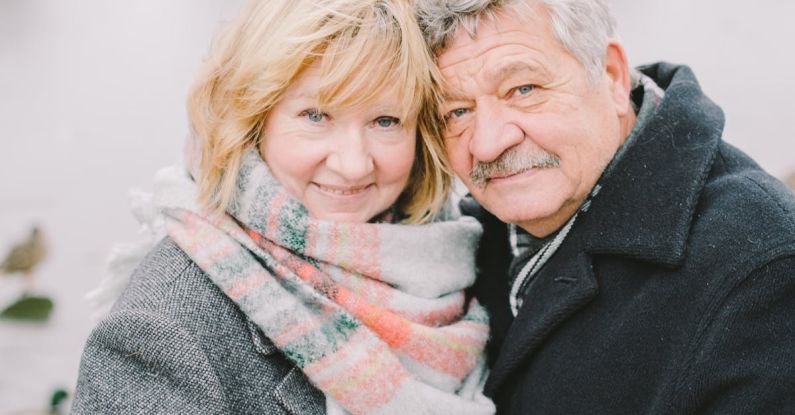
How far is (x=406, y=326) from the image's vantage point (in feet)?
6.19

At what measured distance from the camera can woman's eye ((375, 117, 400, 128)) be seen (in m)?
1.94

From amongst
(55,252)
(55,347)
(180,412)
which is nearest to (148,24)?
(55,252)

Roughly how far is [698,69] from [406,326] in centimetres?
491

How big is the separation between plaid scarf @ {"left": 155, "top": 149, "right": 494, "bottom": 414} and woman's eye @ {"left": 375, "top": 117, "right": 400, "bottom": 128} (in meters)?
0.27

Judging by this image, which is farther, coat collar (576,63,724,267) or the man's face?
→ the man's face

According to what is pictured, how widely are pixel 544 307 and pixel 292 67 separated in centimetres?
87

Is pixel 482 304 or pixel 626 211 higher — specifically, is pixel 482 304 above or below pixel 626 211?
below

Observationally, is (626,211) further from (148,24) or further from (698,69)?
(148,24)

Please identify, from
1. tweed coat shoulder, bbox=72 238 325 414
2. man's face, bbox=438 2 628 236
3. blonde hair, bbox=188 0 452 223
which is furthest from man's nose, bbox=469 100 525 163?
tweed coat shoulder, bbox=72 238 325 414

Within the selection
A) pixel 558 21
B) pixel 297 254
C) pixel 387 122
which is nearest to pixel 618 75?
pixel 558 21

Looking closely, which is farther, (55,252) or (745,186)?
(55,252)

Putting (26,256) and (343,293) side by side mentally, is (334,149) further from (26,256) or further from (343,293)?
(26,256)

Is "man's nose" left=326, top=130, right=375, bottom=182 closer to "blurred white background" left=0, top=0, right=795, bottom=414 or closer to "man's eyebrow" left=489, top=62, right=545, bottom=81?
"man's eyebrow" left=489, top=62, right=545, bottom=81

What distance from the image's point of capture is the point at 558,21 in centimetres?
181
